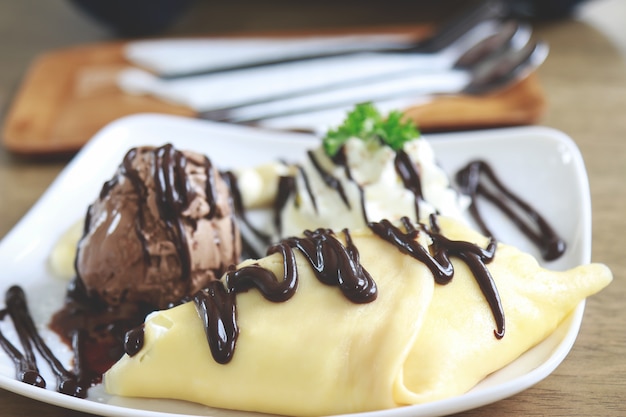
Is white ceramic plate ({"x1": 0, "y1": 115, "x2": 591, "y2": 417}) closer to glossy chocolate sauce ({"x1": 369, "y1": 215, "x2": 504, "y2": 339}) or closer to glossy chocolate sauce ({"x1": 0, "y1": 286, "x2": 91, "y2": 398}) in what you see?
glossy chocolate sauce ({"x1": 0, "y1": 286, "x2": 91, "y2": 398})

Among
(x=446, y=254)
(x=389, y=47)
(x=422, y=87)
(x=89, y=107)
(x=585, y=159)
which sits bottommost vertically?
(x=585, y=159)

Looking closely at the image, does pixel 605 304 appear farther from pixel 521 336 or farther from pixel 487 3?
pixel 487 3

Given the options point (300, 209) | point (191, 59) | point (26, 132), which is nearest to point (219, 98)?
point (191, 59)

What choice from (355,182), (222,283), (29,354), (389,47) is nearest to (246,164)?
(355,182)

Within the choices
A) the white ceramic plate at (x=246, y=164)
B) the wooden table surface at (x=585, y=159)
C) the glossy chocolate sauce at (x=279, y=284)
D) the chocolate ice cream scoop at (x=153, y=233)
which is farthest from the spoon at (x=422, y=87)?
the glossy chocolate sauce at (x=279, y=284)

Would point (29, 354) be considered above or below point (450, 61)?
above

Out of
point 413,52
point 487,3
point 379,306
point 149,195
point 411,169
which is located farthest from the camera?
point 487,3

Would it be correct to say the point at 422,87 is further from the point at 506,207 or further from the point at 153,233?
the point at 153,233

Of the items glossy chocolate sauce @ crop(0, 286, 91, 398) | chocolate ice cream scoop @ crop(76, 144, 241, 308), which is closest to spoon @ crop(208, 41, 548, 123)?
chocolate ice cream scoop @ crop(76, 144, 241, 308)
